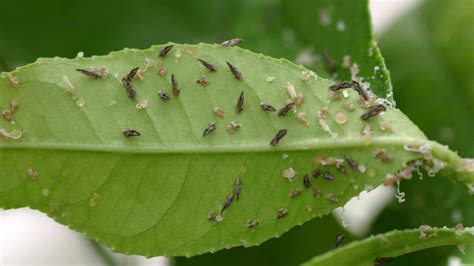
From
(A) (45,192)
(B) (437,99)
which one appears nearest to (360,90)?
(A) (45,192)

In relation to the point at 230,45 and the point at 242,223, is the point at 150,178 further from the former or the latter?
the point at 230,45

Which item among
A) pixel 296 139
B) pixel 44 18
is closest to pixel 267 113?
pixel 296 139

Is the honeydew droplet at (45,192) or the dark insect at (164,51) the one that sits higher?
the dark insect at (164,51)

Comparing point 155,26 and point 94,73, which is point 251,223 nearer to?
point 94,73

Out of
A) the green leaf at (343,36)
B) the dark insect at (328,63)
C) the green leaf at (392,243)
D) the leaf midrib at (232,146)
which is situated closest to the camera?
the green leaf at (392,243)

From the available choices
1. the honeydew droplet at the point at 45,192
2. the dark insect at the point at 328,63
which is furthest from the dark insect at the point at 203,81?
the dark insect at the point at 328,63

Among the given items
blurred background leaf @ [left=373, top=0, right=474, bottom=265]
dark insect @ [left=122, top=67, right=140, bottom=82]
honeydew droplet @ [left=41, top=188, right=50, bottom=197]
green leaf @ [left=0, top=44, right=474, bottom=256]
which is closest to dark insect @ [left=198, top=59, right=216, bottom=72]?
green leaf @ [left=0, top=44, right=474, bottom=256]

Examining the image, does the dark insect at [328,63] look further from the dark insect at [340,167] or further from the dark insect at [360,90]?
the dark insect at [340,167]
